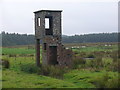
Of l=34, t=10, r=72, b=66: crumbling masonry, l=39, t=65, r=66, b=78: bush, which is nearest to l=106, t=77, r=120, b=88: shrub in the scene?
l=39, t=65, r=66, b=78: bush

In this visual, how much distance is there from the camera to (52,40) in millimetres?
27062

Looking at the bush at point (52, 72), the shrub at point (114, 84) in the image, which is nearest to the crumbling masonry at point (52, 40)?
the bush at point (52, 72)

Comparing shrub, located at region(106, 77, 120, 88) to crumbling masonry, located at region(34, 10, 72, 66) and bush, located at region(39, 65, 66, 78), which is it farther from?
crumbling masonry, located at region(34, 10, 72, 66)

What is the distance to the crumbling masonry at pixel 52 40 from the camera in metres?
26.5

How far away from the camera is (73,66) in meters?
26.2

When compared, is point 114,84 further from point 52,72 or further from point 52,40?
point 52,40

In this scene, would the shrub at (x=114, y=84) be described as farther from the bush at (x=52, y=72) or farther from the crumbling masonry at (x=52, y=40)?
the crumbling masonry at (x=52, y=40)

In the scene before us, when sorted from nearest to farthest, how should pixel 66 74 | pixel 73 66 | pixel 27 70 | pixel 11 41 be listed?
1. pixel 66 74
2. pixel 27 70
3. pixel 73 66
4. pixel 11 41

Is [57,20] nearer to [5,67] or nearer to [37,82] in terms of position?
[5,67]

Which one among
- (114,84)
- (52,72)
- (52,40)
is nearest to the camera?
(114,84)

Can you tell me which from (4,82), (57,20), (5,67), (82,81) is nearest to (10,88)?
(4,82)

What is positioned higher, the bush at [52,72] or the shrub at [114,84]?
the shrub at [114,84]

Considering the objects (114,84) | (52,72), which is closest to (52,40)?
(52,72)

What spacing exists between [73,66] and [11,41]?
81709 millimetres
